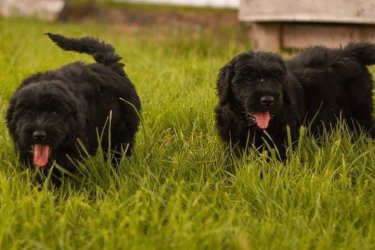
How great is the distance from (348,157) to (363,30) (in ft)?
13.6

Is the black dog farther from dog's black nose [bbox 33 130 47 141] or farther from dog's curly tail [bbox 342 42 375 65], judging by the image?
dog's curly tail [bbox 342 42 375 65]

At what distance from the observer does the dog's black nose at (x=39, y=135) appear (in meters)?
3.11

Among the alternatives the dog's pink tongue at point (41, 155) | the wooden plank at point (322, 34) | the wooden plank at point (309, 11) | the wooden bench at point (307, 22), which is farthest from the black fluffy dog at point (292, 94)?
the wooden plank at point (322, 34)

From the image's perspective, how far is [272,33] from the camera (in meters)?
8.33

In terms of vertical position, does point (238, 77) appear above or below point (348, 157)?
above

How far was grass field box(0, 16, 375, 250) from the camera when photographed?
270 cm

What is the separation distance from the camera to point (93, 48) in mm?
4203

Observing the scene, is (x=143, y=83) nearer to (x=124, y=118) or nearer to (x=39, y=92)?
(x=124, y=118)

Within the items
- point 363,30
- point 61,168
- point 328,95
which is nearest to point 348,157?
point 328,95

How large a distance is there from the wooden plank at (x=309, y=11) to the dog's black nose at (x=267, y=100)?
392 centimetres

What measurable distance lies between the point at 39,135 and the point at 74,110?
27cm

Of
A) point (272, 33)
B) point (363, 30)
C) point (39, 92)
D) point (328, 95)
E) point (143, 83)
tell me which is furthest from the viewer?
point (272, 33)

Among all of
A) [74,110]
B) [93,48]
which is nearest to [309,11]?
[93,48]

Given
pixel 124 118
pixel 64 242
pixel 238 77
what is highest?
pixel 238 77
